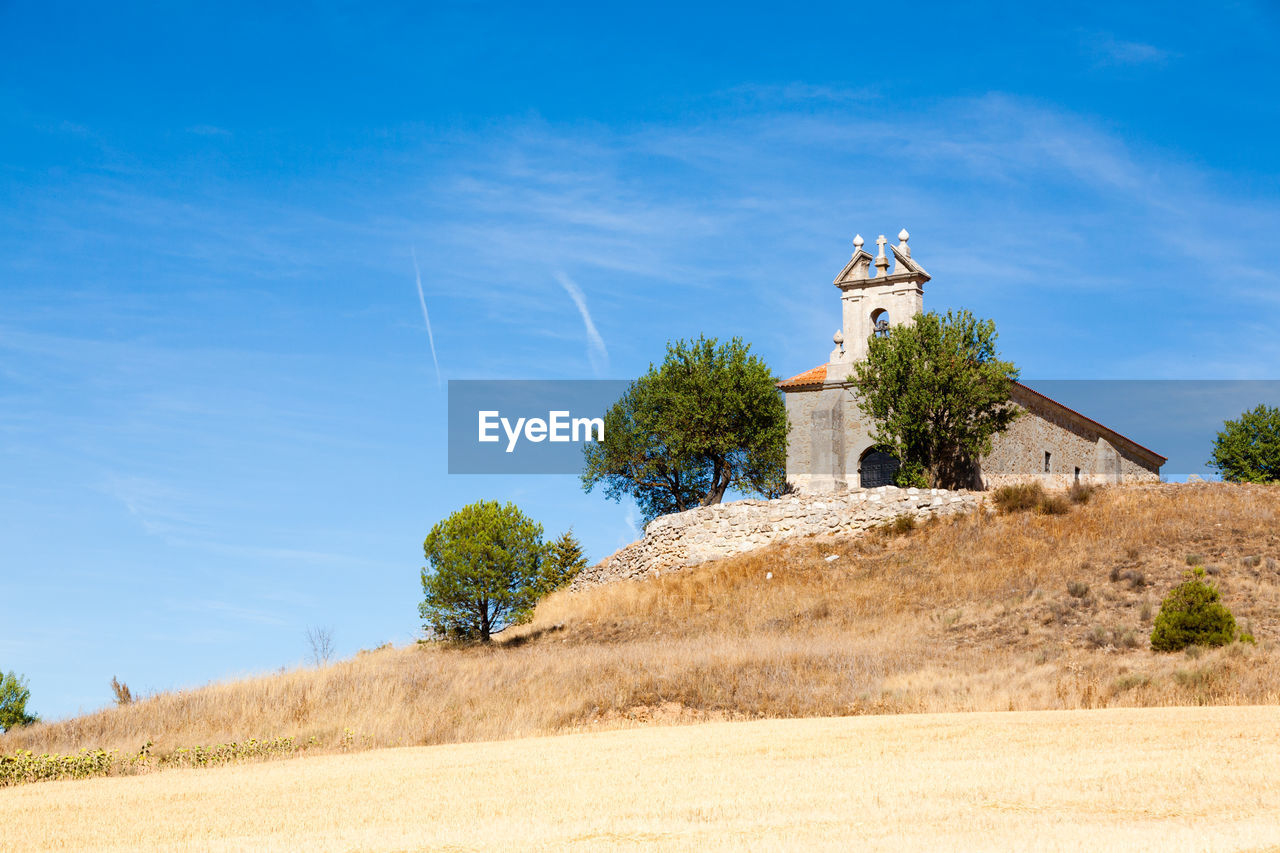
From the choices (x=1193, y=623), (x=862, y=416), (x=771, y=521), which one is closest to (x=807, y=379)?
(x=862, y=416)

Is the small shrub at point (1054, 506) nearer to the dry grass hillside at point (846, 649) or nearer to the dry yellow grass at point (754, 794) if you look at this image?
the dry grass hillside at point (846, 649)

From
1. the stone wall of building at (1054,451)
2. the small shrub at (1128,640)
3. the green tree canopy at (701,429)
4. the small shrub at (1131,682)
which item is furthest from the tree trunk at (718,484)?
the small shrub at (1131,682)

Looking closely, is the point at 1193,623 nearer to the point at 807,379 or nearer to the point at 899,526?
the point at 899,526

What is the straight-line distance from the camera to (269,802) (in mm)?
11938

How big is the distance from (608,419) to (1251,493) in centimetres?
2836

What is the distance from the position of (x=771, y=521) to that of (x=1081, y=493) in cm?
1123

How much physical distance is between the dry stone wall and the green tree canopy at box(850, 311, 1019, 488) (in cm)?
460

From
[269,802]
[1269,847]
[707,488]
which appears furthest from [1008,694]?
[707,488]

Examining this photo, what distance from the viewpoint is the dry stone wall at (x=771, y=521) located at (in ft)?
131

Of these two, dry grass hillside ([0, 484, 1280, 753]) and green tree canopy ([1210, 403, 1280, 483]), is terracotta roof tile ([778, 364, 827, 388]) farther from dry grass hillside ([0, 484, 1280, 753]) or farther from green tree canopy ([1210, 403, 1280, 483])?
green tree canopy ([1210, 403, 1280, 483])

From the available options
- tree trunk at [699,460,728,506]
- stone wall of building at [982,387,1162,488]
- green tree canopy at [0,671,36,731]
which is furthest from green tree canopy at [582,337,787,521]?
green tree canopy at [0,671,36,731]

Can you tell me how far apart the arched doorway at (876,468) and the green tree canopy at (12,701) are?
34.6 m

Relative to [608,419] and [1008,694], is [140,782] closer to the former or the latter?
[1008,694]

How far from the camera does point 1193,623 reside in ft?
73.0
